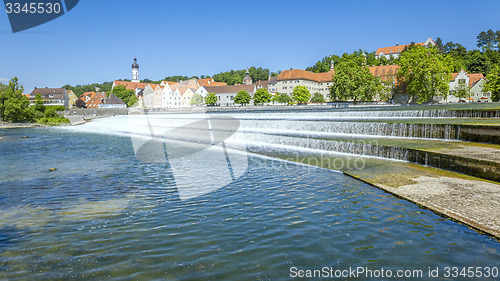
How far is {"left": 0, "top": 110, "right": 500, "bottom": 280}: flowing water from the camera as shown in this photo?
508 cm

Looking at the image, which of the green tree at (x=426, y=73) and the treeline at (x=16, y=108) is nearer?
the treeline at (x=16, y=108)

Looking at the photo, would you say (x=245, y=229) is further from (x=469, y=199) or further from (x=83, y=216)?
(x=469, y=199)

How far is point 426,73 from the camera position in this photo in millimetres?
63688

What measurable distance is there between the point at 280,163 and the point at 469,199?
25.2ft

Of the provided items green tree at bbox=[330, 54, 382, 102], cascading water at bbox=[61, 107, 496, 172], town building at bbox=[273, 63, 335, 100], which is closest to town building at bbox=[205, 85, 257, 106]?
town building at bbox=[273, 63, 335, 100]

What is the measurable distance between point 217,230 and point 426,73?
69490 millimetres

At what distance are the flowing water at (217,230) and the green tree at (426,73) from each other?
207ft

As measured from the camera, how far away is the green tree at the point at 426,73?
63156mm

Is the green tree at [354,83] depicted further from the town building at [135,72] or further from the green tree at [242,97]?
the town building at [135,72]

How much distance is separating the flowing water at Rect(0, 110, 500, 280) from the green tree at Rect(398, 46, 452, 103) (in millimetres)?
63061

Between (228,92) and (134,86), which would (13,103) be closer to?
(228,92)

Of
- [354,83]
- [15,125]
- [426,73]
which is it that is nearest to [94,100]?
[15,125]

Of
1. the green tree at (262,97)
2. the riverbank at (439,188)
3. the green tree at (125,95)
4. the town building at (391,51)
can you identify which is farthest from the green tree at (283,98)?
the riverbank at (439,188)

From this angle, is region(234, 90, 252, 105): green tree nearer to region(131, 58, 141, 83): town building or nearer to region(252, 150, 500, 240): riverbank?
region(131, 58, 141, 83): town building
